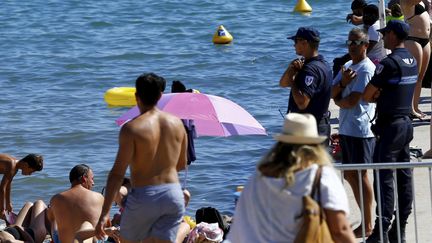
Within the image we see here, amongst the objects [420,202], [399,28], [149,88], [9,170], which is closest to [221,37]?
[9,170]

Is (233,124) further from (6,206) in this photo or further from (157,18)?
(157,18)

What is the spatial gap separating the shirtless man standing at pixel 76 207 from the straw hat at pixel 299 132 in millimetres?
4204

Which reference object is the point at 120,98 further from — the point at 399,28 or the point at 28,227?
the point at 399,28

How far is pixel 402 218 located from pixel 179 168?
2.02 metres

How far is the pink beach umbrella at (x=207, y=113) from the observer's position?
917cm

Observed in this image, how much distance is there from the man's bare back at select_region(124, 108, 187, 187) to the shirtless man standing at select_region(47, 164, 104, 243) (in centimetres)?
220

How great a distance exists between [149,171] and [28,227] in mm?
3799

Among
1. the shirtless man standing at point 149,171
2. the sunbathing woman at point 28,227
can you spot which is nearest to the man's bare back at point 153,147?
the shirtless man standing at point 149,171

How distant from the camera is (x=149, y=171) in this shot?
23.2 ft

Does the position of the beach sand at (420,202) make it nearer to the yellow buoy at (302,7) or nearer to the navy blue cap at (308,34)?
the navy blue cap at (308,34)

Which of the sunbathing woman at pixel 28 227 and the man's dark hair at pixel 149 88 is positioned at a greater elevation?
the man's dark hair at pixel 149 88

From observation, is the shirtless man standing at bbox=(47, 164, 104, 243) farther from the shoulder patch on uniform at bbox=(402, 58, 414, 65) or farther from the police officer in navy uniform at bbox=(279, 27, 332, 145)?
the shoulder patch on uniform at bbox=(402, 58, 414, 65)

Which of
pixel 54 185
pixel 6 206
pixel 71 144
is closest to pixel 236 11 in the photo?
pixel 71 144

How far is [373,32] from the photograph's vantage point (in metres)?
11.2
